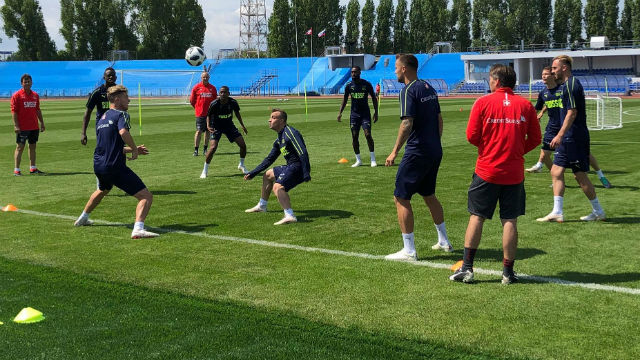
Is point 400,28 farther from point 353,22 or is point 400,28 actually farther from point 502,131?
point 502,131

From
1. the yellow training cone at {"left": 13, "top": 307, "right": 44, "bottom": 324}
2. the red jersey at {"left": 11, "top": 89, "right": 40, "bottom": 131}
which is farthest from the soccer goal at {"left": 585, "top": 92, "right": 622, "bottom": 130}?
the yellow training cone at {"left": 13, "top": 307, "right": 44, "bottom": 324}

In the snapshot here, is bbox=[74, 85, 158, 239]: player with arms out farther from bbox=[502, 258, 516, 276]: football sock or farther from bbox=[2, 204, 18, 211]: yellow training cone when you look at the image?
bbox=[502, 258, 516, 276]: football sock

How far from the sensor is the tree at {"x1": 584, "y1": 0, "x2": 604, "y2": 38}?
85625 mm

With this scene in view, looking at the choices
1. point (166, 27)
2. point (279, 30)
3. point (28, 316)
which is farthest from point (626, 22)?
point (28, 316)

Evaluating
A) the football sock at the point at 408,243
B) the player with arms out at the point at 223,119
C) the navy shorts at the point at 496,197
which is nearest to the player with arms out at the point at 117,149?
the football sock at the point at 408,243

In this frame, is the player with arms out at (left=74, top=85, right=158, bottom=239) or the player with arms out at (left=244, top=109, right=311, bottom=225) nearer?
the player with arms out at (left=74, top=85, right=158, bottom=239)

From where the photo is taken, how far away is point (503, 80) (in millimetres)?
6570

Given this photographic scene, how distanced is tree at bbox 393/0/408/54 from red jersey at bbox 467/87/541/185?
3767 inches

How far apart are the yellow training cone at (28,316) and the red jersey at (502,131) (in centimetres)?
407

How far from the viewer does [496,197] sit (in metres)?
6.72

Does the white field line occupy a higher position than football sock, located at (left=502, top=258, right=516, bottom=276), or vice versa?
football sock, located at (left=502, top=258, right=516, bottom=276)

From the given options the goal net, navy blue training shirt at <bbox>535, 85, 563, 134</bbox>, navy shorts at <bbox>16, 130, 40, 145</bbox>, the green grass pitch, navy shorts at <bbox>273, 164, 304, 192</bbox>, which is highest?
the goal net

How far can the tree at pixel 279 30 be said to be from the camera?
337 feet

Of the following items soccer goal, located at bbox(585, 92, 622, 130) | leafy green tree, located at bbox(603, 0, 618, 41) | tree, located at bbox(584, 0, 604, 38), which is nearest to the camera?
soccer goal, located at bbox(585, 92, 622, 130)
